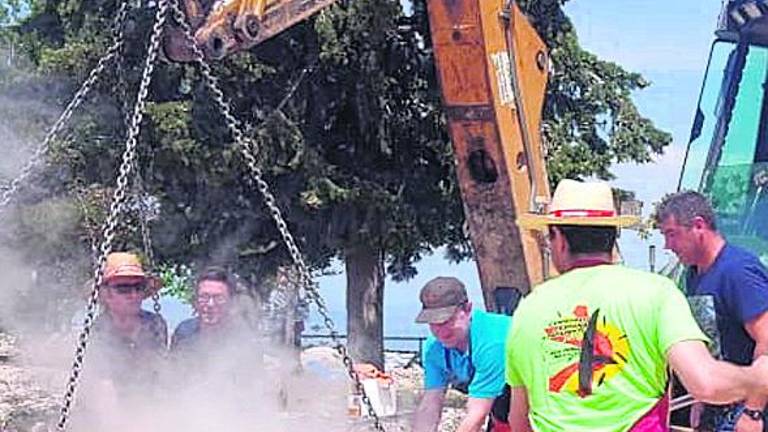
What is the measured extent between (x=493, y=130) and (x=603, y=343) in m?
3.80

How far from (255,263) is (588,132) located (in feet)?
15.9

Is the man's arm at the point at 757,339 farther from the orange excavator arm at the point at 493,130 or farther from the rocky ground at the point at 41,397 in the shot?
the rocky ground at the point at 41,397

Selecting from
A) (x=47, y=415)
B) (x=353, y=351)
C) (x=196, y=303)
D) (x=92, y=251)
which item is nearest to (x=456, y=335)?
(x=196, y=303)

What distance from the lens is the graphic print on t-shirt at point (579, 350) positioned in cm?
340

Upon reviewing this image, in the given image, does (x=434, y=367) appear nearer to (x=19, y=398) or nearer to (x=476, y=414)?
(x=476, y=414)

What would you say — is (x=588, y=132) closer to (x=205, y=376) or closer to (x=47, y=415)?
(x=47, y=415)

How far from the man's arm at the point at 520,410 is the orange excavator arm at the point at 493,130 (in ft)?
11.0

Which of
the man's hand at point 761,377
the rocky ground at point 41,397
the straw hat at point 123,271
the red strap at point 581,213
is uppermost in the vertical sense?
the red strap at point 581,213

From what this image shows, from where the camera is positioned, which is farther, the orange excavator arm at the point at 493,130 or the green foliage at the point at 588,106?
the green foliage at the point at 588,106

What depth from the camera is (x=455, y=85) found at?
723cm

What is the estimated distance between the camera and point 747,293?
4.96 m

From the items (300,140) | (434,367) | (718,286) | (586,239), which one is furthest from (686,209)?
(300,140)

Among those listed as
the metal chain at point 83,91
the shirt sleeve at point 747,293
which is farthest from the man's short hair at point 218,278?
the shirt sleeve at point 747,293

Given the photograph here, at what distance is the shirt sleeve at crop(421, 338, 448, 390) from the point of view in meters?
5.58
